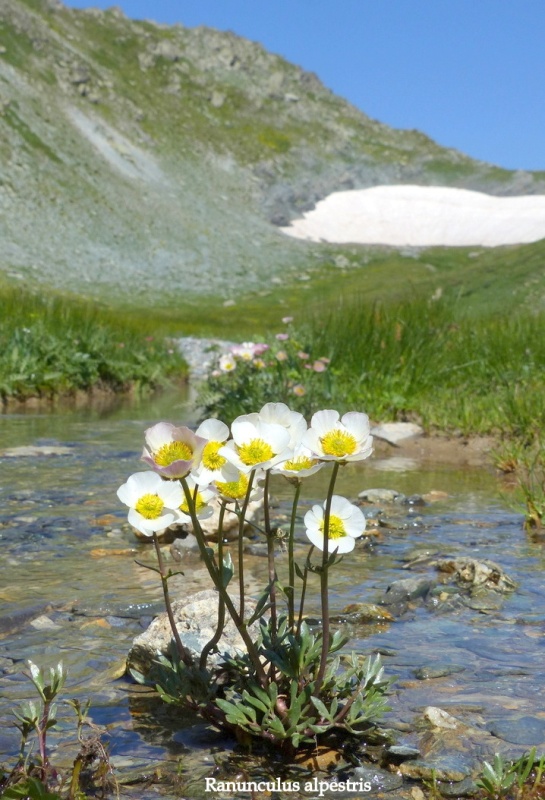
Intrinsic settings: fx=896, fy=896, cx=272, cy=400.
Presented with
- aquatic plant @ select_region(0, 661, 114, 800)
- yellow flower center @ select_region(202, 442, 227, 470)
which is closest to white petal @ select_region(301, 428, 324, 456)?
yellow flower center @ select_region(202, 442, 227, 470)

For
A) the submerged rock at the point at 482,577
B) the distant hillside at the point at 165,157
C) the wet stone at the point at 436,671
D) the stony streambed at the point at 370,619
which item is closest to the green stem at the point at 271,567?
the stony streambed at the point at 370,619

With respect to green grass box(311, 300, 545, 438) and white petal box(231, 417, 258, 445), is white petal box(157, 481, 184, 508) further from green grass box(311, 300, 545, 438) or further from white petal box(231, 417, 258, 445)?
green grass box(311, 300, 545, 438)

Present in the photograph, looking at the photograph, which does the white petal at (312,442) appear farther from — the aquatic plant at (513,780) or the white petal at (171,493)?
the aquatic plant at (513,780)

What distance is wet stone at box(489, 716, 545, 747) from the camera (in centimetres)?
236

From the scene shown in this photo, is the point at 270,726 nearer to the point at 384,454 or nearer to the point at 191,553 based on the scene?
the point at 191,553

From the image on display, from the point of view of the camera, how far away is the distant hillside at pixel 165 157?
5225cm

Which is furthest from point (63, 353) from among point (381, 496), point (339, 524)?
point (339, 524)

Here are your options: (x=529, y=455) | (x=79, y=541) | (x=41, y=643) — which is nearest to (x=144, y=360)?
(x=529, y=455)

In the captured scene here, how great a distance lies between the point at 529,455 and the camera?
7.19 meters

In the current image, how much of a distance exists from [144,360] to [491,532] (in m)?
11.5

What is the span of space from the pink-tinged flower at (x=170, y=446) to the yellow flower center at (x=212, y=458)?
0.36 feet

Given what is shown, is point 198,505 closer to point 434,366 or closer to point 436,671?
point 436,671

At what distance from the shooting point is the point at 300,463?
7.20 ft

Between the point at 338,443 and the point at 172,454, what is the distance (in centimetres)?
38
